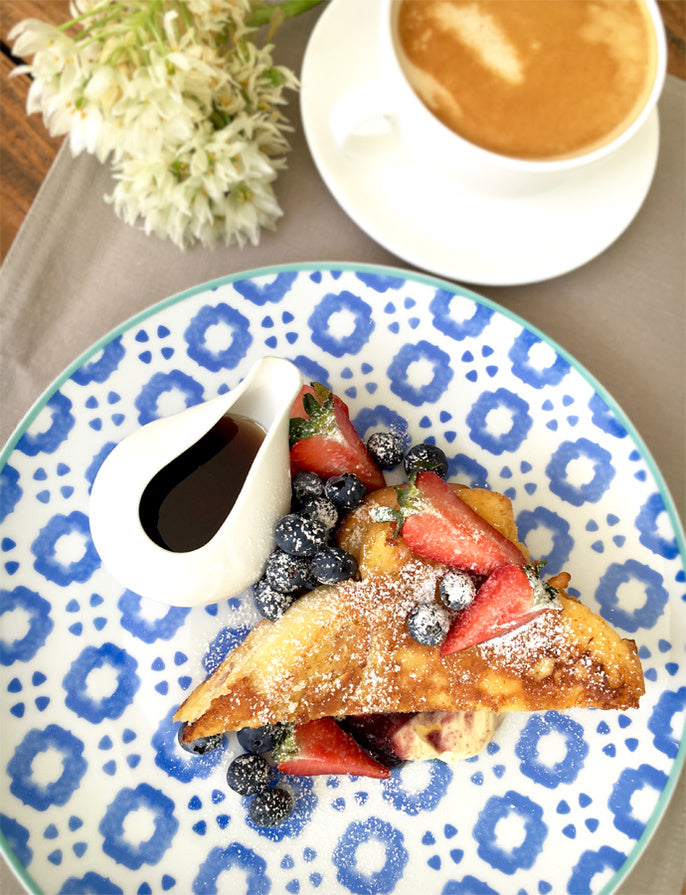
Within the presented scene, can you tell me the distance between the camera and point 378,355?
1.35 metres

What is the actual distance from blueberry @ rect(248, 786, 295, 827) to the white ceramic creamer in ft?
1.20

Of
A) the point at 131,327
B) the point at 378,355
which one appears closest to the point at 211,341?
the point at 131,327

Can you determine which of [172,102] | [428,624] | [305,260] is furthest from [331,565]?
[172,102]

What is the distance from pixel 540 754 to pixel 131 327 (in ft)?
3.42

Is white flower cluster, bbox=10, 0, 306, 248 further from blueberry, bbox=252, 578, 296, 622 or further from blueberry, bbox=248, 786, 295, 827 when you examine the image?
blueberry, bbox=248, 786, 295, 827

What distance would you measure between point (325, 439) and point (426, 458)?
0.19 meters

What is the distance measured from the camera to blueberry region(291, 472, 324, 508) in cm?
122

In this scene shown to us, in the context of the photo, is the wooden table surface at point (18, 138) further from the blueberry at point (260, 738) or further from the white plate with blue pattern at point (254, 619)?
the blueberry at point (260, 738)

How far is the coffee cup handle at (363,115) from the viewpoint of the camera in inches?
44.3

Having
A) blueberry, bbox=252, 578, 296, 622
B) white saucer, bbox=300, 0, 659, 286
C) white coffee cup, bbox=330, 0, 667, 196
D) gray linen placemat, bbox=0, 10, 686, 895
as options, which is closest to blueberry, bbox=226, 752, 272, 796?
blueberry, bbox=252, 578, 296, 622

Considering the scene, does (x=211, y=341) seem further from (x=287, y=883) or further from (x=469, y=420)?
(x=287, y=883)

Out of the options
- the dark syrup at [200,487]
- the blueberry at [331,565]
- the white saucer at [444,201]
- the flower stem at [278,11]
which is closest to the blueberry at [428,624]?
the blueberry at [331,565]

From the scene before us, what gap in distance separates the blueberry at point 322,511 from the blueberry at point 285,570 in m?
0.07

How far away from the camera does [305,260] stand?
4.71ft
